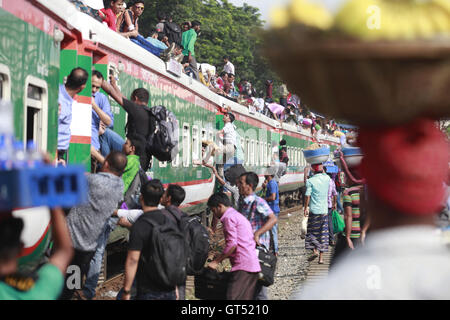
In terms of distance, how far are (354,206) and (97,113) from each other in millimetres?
2929

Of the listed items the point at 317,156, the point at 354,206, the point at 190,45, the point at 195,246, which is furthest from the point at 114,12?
the point at 190,45

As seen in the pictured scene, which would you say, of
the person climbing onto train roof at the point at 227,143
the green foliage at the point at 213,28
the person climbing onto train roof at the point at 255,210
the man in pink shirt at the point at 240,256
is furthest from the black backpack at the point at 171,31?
the green foliage at the point at 213,28

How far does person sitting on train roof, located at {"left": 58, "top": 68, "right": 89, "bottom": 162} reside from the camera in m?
6.89

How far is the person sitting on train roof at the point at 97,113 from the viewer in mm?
7609

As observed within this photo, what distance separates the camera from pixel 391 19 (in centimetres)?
202

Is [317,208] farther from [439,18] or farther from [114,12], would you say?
[439,18]

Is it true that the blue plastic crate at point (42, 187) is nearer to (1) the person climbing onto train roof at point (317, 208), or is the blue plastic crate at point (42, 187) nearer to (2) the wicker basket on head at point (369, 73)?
(2) the wicker basket on head at point (369, 73)

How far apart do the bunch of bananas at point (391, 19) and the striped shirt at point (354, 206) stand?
648 centimetres

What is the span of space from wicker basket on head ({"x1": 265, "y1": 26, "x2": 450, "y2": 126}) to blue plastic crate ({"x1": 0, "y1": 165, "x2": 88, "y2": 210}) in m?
0.67

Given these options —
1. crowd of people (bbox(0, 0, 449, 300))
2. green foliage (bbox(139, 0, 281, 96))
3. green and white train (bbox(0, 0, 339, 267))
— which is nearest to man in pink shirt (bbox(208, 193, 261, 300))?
crowd of people (bbox(0, 0, 449, 300))

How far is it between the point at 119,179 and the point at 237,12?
2199 inches

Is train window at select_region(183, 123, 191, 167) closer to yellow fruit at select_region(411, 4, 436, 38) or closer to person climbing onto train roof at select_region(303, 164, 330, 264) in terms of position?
person climbing onto train roof at select_region(303, 164, 330, 264)

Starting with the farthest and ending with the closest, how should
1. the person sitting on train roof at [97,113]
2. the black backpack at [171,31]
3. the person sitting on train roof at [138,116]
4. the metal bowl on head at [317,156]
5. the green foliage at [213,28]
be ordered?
the green foliage at [213,28] → the black backpack at [171,31] → the metal bowl on head at [317,156] → the person sitting on train roof at [97,113] → the person sitting on train roof at [138,116]
